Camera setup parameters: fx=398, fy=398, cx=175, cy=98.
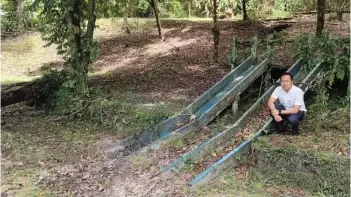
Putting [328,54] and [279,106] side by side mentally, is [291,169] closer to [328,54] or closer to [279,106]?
[279,106]

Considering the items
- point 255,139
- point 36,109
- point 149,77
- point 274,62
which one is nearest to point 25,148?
point 36,109

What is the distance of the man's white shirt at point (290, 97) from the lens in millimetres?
5945

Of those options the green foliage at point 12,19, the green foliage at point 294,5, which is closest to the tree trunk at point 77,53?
the green foliage at point 12,19

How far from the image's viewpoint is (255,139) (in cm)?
604

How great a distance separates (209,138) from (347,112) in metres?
2.26

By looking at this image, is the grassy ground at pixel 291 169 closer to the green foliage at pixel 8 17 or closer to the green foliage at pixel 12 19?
the green foliage at pixel 12 19

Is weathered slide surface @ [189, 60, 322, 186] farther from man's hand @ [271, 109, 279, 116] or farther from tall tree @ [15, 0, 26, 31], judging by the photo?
tall tree @ [15, 0, 26, 31]

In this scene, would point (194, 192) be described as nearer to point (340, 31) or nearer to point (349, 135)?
point (349, 135)

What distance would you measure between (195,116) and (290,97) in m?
2.05

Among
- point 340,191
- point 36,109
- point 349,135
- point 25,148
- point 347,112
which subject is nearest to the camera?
point 340,191

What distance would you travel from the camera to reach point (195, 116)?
751 centimetres

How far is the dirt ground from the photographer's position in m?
5.71

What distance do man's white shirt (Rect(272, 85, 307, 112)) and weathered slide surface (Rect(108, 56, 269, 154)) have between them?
1615mm

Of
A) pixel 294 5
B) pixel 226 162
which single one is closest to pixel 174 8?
pixel 294 5
